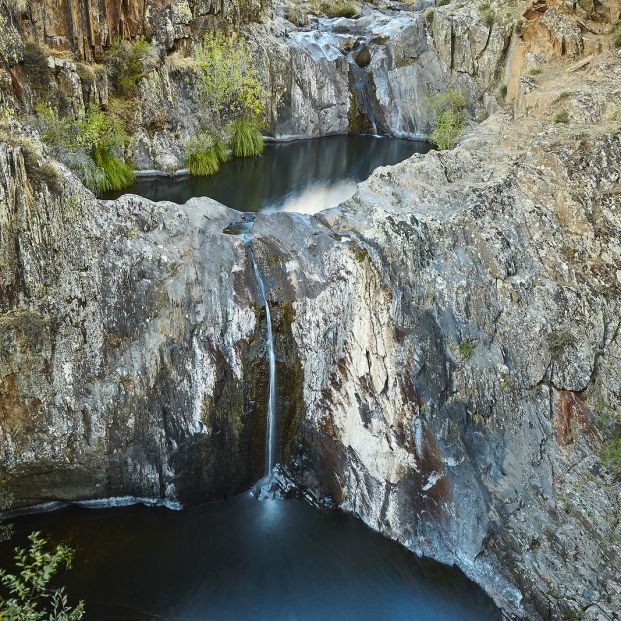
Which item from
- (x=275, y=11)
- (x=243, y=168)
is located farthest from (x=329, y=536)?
(x=275, y=11)

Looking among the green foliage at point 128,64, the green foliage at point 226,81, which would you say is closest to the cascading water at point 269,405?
the green foliage at point 128,64

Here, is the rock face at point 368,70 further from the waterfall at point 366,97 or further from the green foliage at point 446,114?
the green foliage at point 446,114

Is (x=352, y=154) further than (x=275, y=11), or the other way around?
(x=275, y=11)

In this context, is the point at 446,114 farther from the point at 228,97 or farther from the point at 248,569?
the point at 248,569

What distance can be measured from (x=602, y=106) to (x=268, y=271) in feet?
33.2

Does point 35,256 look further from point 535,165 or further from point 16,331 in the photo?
point 535,165

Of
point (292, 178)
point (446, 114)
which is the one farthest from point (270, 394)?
point (446, 114)

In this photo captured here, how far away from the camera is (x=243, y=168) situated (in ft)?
95.8

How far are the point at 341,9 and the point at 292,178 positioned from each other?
62.7 ft

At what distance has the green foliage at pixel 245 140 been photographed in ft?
101

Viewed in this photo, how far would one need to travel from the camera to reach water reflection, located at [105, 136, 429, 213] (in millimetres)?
24062

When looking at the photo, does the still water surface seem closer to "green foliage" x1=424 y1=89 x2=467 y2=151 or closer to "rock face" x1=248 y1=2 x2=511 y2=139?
"green foliage" x1=424 y1=89 x2=467 y2=151

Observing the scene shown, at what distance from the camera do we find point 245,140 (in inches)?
1223

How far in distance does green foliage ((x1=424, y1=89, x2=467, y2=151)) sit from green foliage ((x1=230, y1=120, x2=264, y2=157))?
8.65 meters
